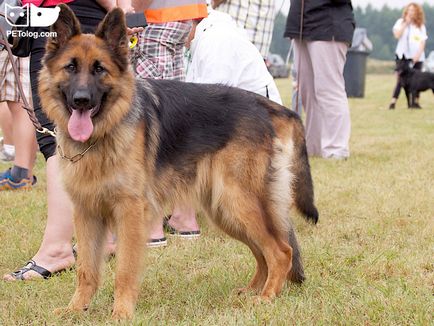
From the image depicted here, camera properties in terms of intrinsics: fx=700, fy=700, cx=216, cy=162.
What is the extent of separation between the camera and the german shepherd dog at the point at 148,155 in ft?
11.3

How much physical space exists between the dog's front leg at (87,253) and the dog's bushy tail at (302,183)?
51.1 inches

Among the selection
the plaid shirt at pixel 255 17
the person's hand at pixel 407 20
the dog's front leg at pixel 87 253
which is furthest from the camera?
the person's hand at pixel 407 20

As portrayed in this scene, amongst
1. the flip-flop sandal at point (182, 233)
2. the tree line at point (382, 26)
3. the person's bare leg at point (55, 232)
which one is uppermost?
the person's bare leg at point (55, 232)

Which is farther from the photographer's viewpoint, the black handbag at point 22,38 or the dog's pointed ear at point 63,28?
the black handbag at point 22,38

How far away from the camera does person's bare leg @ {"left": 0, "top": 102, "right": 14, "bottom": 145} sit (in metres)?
8.21

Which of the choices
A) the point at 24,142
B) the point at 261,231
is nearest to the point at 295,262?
the point at 261,231

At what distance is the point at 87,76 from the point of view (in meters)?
3.34

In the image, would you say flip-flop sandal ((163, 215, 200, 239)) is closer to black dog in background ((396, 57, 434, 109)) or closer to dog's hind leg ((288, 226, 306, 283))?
dog's hind leg ((288, 226, 306, 283))

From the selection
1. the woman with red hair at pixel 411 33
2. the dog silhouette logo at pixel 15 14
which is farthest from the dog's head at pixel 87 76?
the woman with red hair at pixel 411 33

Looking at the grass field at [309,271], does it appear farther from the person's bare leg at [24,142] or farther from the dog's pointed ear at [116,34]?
the dog's pointed ear at [116,34]

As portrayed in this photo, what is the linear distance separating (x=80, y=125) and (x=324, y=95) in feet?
19.4

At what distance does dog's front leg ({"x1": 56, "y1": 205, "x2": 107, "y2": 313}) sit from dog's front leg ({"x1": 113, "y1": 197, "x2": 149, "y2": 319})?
9.1 inches

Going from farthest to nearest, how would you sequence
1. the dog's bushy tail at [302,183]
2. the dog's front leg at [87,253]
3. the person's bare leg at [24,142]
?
the person's bare leg at [24,142]
the dog's bushy tail at [302,183]
the dog's front leg at [87,253]

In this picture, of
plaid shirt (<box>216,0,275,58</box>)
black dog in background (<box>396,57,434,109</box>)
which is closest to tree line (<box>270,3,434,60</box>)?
black dog in background (<box>396,57,434,109</box>)
